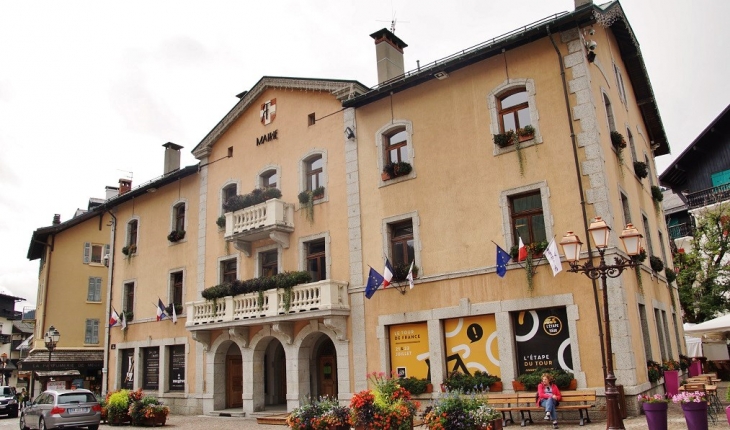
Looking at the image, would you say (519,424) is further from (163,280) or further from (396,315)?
(163,280)

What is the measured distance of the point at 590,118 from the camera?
54.3 feet

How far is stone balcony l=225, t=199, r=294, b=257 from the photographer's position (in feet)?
73.6

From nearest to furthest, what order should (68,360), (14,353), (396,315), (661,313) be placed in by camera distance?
1. (396,315)
2. (661,313)
3. (68,360)
4. (14,353)

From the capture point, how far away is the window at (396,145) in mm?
20625

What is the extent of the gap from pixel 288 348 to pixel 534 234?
1000cm

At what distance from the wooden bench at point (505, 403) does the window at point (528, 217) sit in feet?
14.4

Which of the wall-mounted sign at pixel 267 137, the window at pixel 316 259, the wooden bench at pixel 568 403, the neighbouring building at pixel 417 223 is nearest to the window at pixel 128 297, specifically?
the neighbouring building at pixel 417 223

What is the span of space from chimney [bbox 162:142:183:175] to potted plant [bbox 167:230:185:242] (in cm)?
483

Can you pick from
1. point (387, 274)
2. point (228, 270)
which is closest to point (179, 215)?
point (228, 270)

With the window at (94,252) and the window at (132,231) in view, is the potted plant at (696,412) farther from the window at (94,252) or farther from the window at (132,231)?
the window at (94,252)

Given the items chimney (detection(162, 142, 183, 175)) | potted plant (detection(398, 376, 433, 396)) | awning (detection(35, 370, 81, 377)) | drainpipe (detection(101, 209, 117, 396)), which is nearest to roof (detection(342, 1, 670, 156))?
potted plant (detection(398, 376, 433, 396))

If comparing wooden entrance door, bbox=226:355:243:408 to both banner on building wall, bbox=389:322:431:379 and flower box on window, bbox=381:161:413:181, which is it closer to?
banner on building wall, bbox=389:322:431:379

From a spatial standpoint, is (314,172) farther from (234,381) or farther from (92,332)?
(92,332)

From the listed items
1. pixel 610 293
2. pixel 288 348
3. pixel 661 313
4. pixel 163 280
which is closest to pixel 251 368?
pixel 288 348
